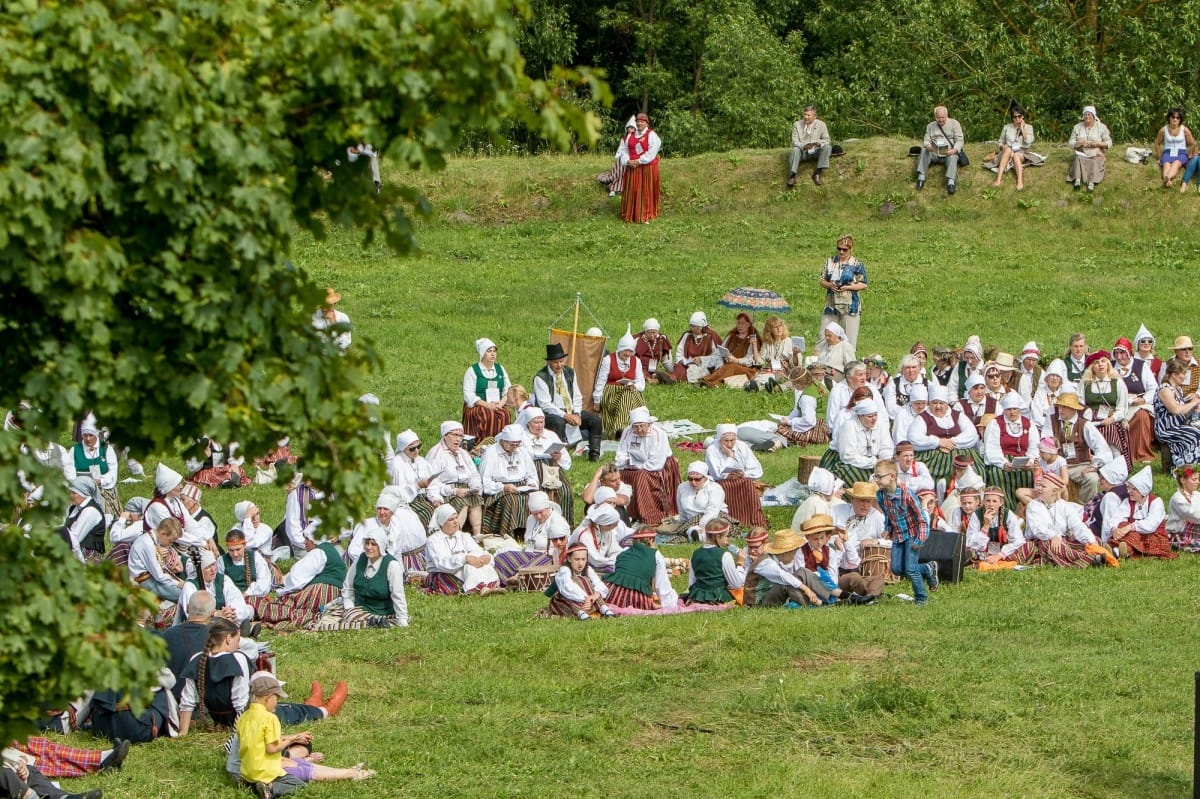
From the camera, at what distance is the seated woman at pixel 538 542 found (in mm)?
15578

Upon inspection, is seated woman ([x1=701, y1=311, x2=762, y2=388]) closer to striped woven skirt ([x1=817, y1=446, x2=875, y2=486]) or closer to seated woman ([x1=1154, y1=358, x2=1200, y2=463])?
striped woven skirt ([x1=817, y1=446, x2=875, y2=486])

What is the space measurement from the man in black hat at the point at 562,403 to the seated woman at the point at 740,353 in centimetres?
320

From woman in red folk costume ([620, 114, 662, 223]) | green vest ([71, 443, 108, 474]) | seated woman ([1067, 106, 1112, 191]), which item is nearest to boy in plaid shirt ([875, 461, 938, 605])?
green vest ([71, 443, 108, 474])

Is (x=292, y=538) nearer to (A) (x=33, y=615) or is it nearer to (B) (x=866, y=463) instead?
(B) (x=866, y=463)

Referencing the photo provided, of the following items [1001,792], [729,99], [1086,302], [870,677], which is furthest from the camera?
[729,99]

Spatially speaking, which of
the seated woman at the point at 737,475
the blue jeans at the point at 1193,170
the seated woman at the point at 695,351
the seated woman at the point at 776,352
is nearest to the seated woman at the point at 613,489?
the seated woman at the point at 737,475

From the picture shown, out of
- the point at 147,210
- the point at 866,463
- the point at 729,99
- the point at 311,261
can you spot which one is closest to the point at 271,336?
the point at 147,210

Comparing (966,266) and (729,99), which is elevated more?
(729,99)

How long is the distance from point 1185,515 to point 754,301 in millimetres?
8782

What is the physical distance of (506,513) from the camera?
16.8 metres

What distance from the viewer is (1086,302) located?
86.7ft

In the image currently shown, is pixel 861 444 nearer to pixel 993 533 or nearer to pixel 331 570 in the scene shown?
pixel 993 533

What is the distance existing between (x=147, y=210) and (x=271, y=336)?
625 mm

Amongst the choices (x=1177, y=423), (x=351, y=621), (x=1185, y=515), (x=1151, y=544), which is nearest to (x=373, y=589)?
(x=351, y=621)
